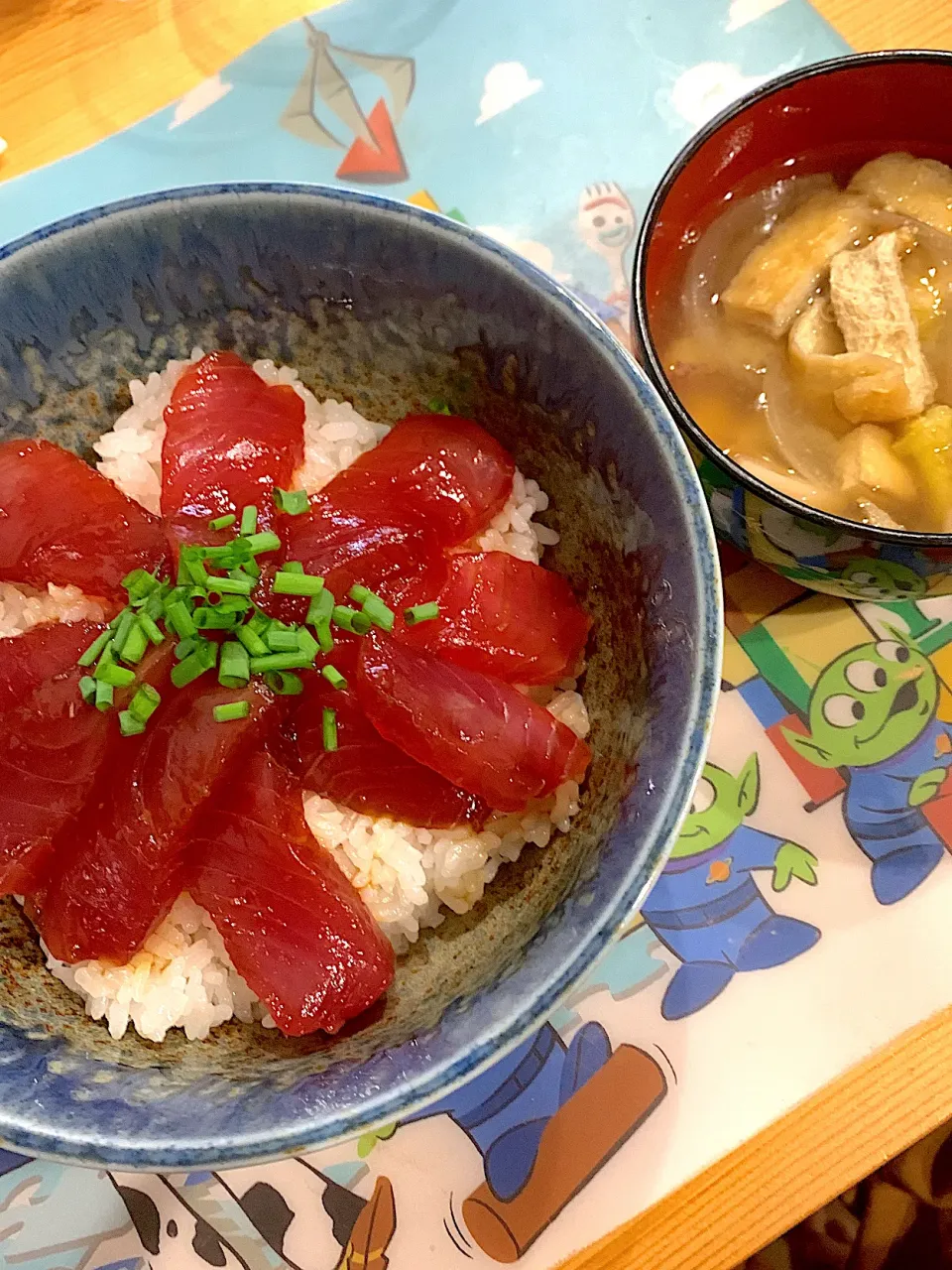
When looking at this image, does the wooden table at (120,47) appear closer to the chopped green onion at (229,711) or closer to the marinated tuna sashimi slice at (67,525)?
the marinated tuna sashimi slice at (67,525)

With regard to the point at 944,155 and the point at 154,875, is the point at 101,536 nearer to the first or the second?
the point at 154,875

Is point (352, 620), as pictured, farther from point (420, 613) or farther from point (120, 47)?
point (120, 47)

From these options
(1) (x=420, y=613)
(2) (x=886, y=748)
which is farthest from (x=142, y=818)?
(2) (x=886, y=748)

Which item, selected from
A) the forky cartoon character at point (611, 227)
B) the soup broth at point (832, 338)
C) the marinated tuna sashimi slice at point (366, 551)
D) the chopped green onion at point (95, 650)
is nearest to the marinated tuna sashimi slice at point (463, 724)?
the marinated tuna sashimi slice at point (366, 551)

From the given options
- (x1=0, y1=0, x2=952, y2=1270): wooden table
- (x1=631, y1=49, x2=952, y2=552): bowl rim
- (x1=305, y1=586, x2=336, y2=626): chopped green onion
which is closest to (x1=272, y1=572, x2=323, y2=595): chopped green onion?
(x1=305, y1=586, x2=336, y2=626): chopped green onion

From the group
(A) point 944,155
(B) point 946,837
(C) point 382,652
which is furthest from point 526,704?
(A) point 944,155
